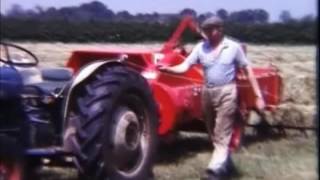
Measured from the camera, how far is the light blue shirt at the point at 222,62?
7590 millimetres

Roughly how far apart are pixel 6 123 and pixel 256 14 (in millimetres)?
14804

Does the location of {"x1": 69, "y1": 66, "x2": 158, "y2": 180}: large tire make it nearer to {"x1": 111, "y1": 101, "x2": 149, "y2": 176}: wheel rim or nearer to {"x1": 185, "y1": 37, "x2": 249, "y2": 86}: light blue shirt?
{"x1": 111, "y1": 101, "x2": 149, "y2": 176}: wheel rim

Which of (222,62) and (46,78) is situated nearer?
(46,78)

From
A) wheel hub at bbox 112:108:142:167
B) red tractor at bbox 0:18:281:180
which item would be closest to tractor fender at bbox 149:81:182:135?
red tractor at bbox 0:18:281:180

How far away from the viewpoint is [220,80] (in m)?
7.60

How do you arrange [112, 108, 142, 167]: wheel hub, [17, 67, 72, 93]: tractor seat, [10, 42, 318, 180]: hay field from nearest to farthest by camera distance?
[17, 67, 72, 93]: tractor seat → [112, 108, 142, 167]: wheel hub → [10, 42, 318, 180]: hay field

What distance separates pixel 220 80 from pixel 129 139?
0.99m

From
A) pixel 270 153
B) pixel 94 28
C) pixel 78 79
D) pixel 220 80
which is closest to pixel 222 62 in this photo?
pixel 220 80

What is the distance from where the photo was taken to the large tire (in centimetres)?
660

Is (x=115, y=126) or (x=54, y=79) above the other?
(x=54, y=79)

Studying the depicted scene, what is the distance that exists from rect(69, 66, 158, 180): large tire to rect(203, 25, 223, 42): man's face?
2.32 feet

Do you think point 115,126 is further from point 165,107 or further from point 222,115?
point 165,107

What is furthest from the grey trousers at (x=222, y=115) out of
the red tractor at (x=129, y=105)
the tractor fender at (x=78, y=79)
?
the tractor fender at (x=78, y=79)

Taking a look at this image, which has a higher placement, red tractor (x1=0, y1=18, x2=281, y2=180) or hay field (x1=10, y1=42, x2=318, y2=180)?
red tractor (x1=0, y1=18, x2=281, y2=180)
